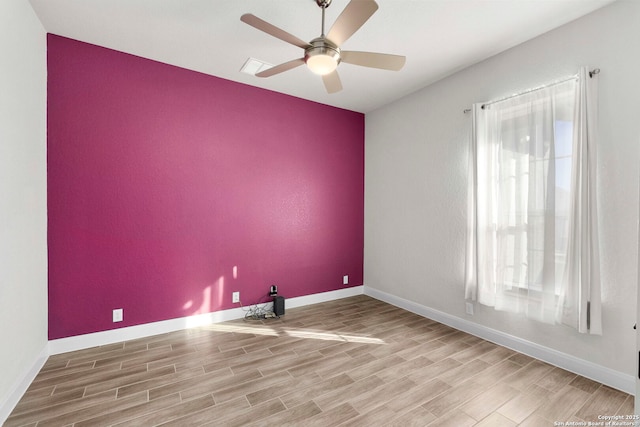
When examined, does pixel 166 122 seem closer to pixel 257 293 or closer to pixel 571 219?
pixel 257 293

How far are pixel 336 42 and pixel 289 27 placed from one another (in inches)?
30.7

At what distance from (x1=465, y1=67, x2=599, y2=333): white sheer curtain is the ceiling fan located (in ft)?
4.79

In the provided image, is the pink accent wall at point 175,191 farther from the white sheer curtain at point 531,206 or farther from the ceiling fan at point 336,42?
the white sheer curtain at point 531,206

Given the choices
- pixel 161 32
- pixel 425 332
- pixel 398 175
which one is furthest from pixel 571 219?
pixel 161 32

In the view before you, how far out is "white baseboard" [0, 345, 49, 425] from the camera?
5.96 feet

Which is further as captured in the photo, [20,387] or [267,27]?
[20,387]

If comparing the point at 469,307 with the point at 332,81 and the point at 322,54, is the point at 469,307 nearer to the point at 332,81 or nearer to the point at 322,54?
the point at 332,81

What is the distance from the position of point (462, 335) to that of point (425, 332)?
15.2 inches

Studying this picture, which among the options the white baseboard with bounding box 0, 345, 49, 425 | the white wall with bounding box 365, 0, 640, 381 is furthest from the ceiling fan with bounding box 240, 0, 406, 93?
the white baseboard with bounding box 0, 345, 49, 425

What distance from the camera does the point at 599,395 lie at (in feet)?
6.82

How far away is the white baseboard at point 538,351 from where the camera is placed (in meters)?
2.14

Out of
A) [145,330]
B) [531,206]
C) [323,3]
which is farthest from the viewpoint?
[145,330]

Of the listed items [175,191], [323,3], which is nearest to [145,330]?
[175,191]

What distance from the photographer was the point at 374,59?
207cm
